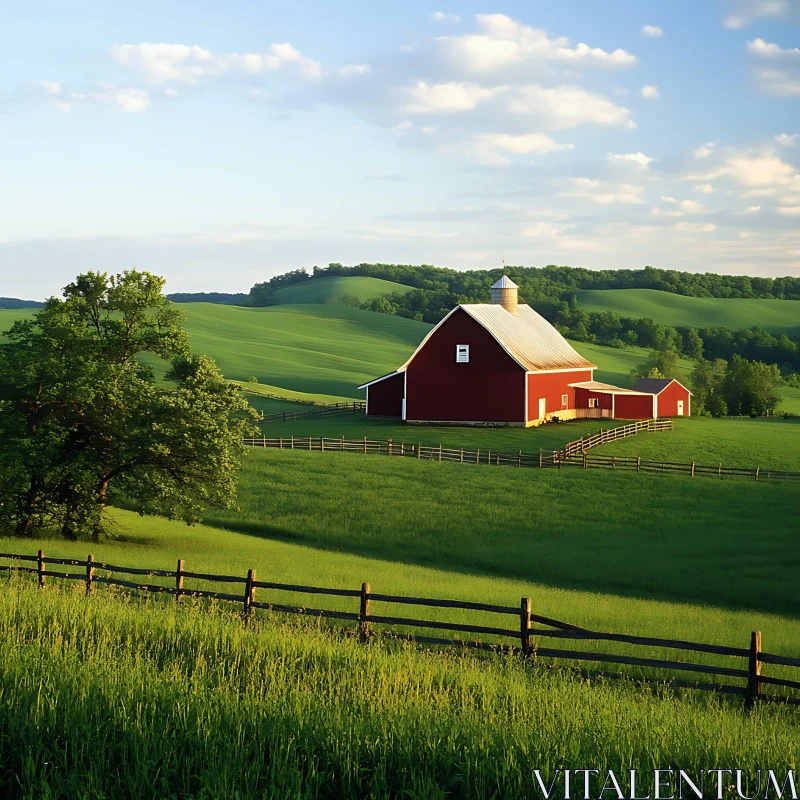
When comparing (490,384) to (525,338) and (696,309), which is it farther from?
(696,309)

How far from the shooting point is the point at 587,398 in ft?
220

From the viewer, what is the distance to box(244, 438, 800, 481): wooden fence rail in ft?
150

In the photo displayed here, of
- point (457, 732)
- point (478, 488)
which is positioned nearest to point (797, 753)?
point (457, 732)

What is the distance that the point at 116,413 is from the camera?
31.0m

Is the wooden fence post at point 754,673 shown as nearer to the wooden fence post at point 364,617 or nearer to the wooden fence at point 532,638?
the wooden fence at point 532,638

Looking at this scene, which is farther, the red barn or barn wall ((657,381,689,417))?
barn wall ((657,381,689,417))

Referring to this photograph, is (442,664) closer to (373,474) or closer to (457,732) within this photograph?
(457,732)

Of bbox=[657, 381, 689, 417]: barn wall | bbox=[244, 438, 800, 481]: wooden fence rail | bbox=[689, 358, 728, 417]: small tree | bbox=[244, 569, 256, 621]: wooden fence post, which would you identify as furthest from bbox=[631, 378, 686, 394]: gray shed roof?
bbox=[244, 569, 256, 621]: wooden fence post

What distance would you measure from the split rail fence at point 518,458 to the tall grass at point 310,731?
36.3m

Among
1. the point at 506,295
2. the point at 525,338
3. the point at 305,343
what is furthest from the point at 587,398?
the point at 305,343

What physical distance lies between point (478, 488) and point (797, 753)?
32.7 meters

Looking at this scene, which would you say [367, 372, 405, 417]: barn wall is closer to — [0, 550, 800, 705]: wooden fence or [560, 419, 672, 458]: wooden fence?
[560, 419, 672, 458]: wooden fence

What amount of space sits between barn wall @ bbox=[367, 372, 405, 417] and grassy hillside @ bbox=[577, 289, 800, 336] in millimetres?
115600

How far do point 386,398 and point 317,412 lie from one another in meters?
6.78
